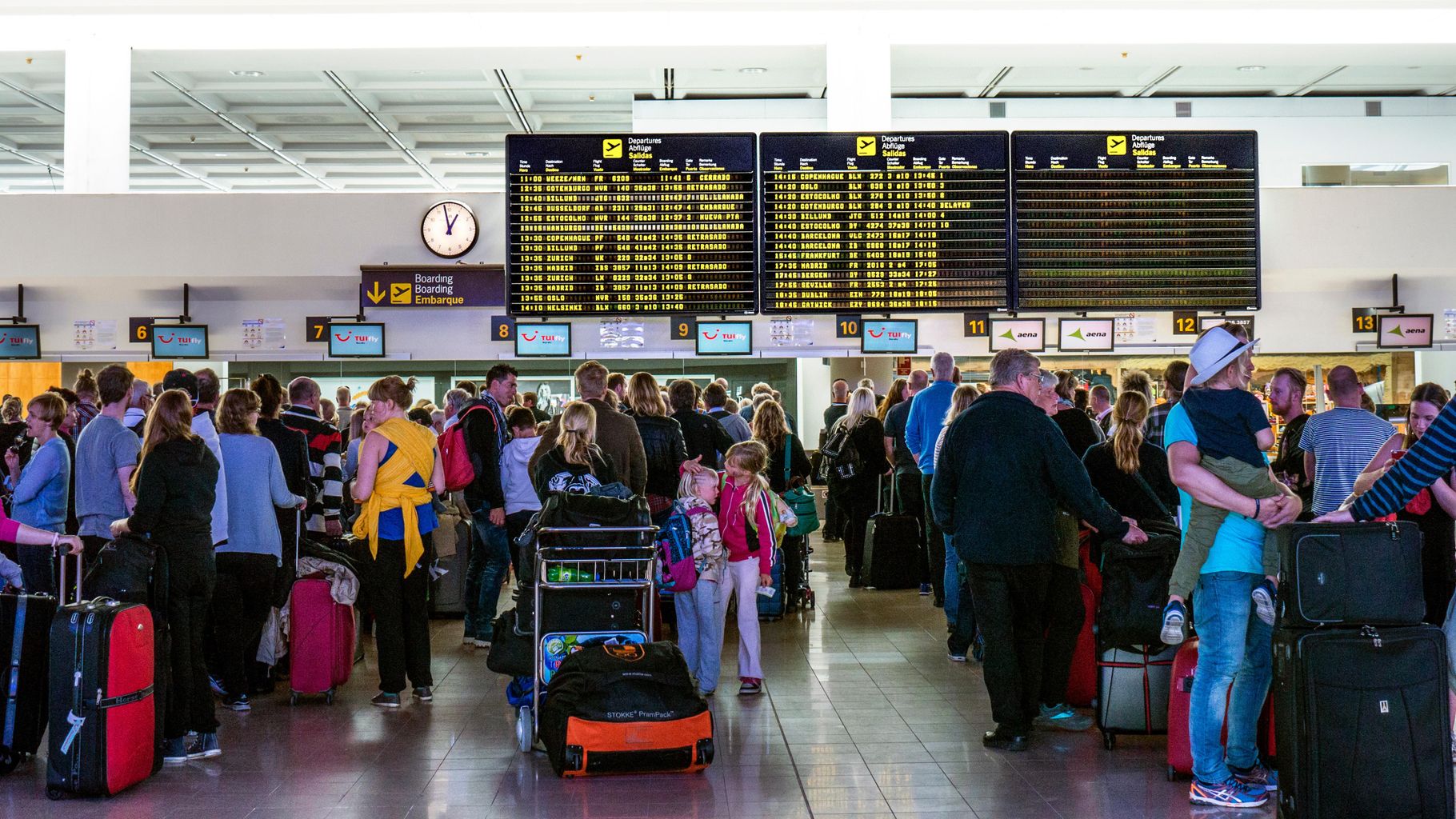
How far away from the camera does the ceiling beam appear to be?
47.3 ft

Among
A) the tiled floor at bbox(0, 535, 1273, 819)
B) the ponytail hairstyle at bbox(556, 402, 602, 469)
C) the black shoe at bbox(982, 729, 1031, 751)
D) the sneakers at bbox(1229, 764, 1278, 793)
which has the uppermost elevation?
Result: the ponytail hairstyle at bbox(556, 402, 602, 469)

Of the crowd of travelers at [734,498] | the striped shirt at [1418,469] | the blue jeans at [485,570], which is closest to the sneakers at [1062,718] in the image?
the crowd of travelers at [734,498]

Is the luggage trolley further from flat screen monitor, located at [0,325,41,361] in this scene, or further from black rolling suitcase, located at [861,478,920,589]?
flat screen monitor, located at [0,325,41,361]

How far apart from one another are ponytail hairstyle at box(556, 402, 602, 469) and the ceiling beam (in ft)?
28.8

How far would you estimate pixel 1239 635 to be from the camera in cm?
458

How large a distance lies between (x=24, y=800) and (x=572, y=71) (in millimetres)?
10647

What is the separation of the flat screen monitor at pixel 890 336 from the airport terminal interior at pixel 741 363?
73 mm

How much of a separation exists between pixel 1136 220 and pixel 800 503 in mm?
3536

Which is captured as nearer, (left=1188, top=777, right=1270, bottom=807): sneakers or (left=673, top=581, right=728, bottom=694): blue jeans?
(left=1188, top=777, right=1270, bottom=807): sneakers

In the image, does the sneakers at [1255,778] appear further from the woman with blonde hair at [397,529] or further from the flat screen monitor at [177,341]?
the flat screen monitor at [177,341]

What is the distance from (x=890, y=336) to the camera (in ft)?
34.8

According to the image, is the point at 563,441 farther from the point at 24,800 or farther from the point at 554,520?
A: the point at 24,800

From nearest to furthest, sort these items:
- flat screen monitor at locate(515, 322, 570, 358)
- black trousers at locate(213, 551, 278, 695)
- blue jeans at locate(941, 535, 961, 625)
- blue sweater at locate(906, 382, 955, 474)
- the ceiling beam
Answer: black trousers at locate(213, 551, 278, 695)
blue jeans at locate(941, 535, 961, 625)
blue sweater at locate(906, 382, 955, 474)
flat screen monitor at locate(515, 322, 570, 358)
the ceiling beam

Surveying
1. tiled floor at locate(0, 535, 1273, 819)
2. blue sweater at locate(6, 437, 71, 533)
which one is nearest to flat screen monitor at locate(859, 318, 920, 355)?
tiled floor at locate(0, 535, 1273, 819)
